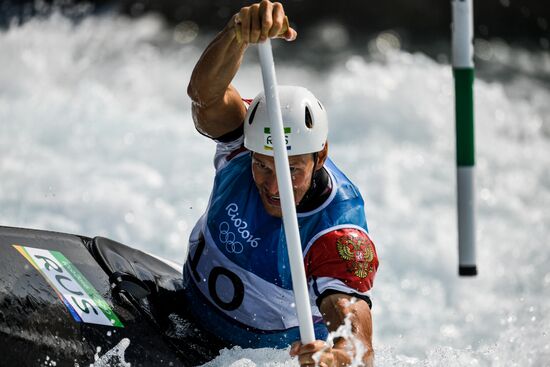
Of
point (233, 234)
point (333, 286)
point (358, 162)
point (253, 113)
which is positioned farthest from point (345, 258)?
point (358, 162)

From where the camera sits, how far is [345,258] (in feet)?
7.88

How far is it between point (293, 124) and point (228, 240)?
0.41 metres

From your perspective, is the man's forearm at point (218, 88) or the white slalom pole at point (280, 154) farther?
the man's forearm at point (218, 88)

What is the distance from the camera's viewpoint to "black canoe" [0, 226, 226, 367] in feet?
7.71

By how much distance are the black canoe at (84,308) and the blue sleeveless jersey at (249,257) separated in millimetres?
116

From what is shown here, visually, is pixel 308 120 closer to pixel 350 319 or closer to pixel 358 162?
pixel 350 319

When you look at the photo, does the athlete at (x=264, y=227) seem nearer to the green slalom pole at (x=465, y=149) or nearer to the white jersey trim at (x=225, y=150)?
the white jersey trim at (x=225, y=150)

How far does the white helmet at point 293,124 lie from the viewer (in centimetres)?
244

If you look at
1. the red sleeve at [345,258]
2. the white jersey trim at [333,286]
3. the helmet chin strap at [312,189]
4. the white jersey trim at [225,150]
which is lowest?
the white jersey trim at [333,286]

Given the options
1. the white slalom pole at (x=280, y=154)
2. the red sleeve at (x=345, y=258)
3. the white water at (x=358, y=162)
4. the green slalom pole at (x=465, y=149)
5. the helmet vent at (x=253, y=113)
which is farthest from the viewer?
the white water at (x=358, y=162)

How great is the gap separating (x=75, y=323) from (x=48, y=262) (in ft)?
1.04

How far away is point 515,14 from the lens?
31.5ft

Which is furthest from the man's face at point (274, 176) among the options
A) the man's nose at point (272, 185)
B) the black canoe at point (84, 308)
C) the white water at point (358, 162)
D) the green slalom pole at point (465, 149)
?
the white water at point (358, 162)

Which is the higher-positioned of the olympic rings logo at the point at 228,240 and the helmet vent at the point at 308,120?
the helmet vent at the point at 308,120
